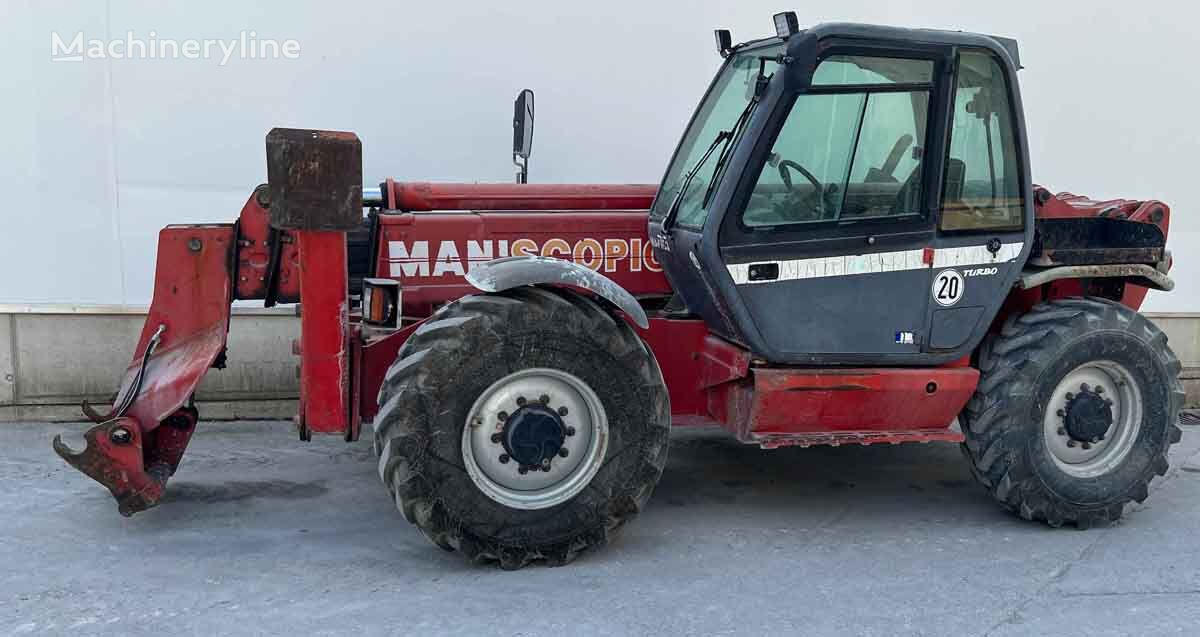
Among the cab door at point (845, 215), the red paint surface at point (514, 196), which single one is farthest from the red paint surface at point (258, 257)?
the cab door at point (845, 215)

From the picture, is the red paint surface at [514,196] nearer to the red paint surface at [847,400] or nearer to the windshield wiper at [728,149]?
the windshield wiper at [728,149]

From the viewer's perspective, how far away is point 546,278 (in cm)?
461

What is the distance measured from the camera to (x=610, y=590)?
14.5ft

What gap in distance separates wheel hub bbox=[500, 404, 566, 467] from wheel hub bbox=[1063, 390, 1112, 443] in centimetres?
254

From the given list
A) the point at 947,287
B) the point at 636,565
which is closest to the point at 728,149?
the point at 947,287

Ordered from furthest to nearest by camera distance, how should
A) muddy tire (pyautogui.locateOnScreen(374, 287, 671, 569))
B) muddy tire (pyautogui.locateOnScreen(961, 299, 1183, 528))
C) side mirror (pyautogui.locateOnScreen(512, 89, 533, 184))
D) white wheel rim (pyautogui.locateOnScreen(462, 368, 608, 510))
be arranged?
side mirror (pyautogui.locateOnScreen(512, 89, 533, 184)) < muddy tire (pyautogui.locateOnScreen(961, 299, 1183, 528)) < white wheel rim (pyautogui.locateOnScreen(462, 368, 608, 510)) < muddy tire (pyautogui.locateOnScreen(374, 287, 671, 569))

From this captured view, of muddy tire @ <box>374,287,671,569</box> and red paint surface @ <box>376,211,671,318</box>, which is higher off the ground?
red paint surface @ <box>376,211,671,318</box>

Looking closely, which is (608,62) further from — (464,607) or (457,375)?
(464,607)

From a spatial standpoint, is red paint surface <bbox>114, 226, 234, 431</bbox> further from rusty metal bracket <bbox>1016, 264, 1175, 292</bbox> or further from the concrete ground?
rusty metal bracket <bbox>1016, 264, 1175, 292</bbox>

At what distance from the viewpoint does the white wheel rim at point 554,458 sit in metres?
4.56

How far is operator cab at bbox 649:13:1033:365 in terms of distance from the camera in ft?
15.7

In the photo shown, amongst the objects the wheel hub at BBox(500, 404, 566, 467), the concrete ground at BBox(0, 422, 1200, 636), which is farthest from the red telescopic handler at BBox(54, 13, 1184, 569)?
the concrete ground at BBox(0, 422, 1200, 636)

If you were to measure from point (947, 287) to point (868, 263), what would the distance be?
1.39 feet

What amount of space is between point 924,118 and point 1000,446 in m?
1.59
